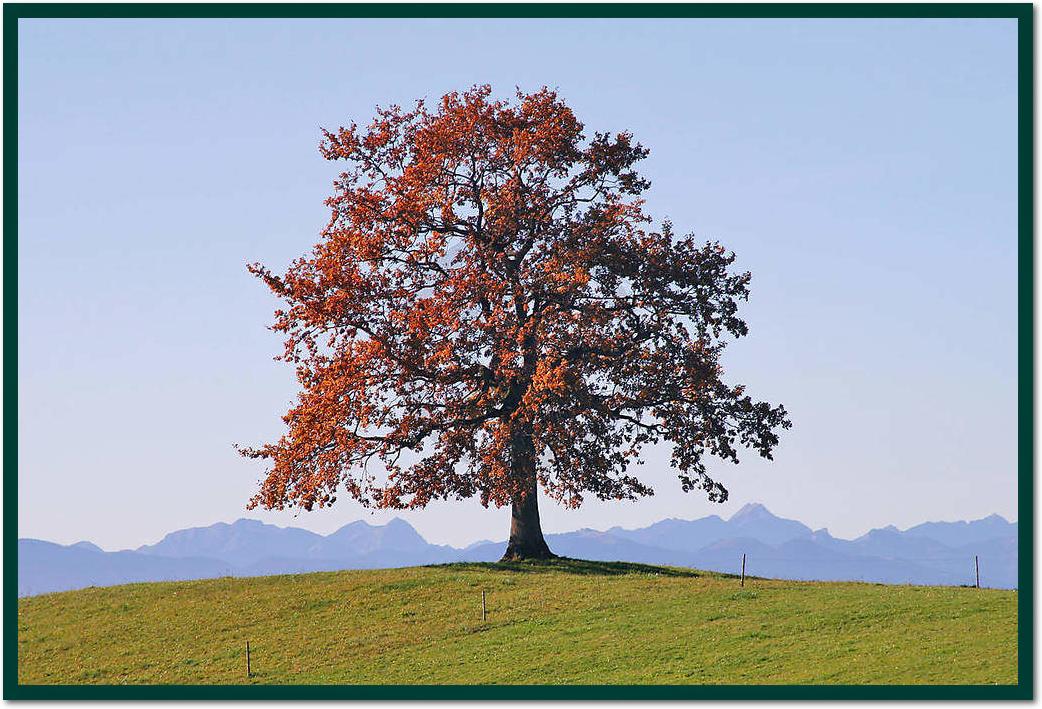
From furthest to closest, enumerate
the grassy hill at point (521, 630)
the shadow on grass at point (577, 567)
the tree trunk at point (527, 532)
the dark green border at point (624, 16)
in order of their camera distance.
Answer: the tree trunk at point (527, 532) < the shadow on grass at point (577, 567) < the grassy hill at point (521, 630) < the dark green border at point (624, 16)

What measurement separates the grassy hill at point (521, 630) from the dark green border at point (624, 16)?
1.76m

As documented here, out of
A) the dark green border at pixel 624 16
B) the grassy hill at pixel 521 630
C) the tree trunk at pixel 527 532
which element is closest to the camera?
the dark green border at pixel 624 16

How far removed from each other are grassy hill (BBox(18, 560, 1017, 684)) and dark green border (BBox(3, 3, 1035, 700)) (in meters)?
1.76

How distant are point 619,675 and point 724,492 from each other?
17721 mm

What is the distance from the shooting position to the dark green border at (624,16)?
31172 millimetres

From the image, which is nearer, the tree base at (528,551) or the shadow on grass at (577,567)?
the shadow on grass at (577,567)

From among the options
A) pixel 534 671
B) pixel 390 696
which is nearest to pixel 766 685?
pixel 534 671

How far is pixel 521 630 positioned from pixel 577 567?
33.6 feet

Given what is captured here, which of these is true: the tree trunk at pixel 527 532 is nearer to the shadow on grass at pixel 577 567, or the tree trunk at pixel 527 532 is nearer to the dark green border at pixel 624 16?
the shadow on grass at pixel 577 567

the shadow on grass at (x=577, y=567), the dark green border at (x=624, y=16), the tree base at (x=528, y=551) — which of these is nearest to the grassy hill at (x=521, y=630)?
the shadow on grass at (x=577, y=567)

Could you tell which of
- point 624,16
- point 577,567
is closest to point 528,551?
point 577,567

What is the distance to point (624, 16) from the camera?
1268 inches

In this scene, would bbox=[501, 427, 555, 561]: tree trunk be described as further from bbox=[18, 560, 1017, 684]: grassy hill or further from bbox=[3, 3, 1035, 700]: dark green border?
bbox=[3, 3, 1035, 700]: dark green border

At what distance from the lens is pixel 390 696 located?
33188mm
